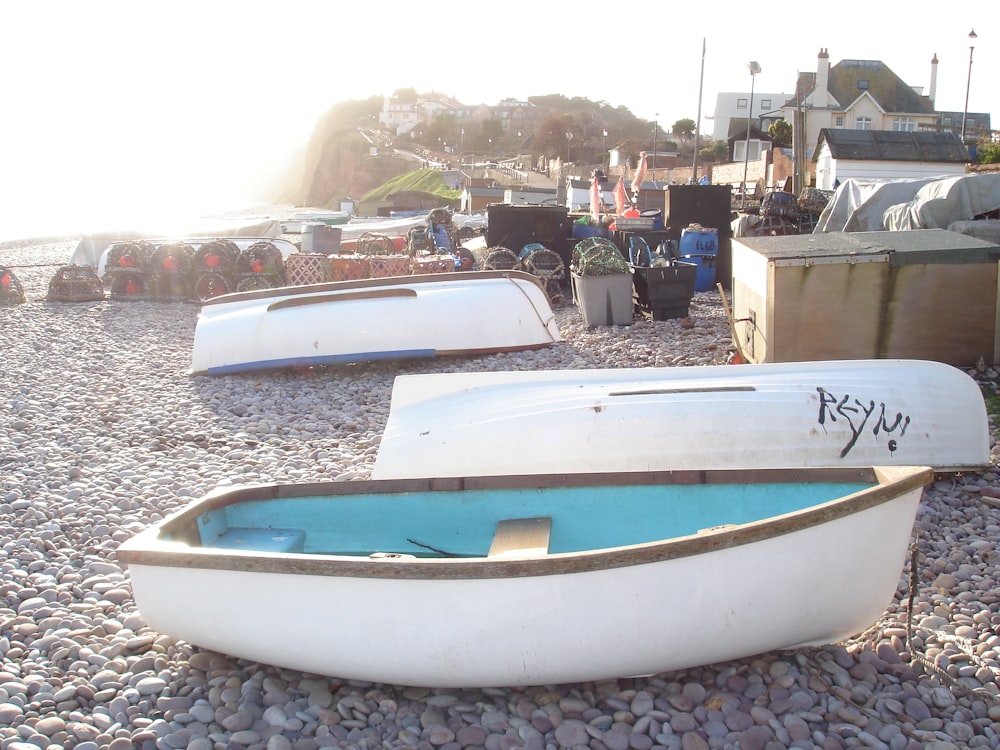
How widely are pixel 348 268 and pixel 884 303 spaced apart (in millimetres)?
10108

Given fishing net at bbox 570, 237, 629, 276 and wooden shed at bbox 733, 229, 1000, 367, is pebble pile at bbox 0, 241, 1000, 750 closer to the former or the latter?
wooden shed at bbox 733, 229, 1000, 367

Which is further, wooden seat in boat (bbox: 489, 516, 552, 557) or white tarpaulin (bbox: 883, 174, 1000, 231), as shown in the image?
white tarpaulin (bbox: 883, 174, 1000, 231)

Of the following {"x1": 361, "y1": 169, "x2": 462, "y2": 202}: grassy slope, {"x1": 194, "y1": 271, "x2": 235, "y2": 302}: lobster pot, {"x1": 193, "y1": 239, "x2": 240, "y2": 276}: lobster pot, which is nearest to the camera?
{"x1": 194, "y1": 271, "x2": 235, "y2": 302}: lobster pot

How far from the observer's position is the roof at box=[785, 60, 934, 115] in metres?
58.5

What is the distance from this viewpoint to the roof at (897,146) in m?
25.0

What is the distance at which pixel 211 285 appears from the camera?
1800cm

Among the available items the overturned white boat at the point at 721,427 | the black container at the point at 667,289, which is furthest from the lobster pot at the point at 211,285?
the overturned white boat at the point at 721,427

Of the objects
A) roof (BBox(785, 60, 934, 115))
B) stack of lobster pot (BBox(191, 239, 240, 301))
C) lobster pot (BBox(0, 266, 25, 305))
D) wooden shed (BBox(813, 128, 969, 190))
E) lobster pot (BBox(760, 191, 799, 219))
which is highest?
roof (BBox(785, 60, 934, 115))

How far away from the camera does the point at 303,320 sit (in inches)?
424

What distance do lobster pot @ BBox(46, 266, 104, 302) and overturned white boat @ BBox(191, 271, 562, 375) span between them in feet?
29.4

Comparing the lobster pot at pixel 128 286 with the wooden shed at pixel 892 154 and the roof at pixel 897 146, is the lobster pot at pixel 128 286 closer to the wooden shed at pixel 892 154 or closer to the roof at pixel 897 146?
the wooden shed at pixel 892 154

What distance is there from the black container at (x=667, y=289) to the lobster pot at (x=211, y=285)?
29.5ft

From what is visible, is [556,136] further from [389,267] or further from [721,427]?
[721,427]

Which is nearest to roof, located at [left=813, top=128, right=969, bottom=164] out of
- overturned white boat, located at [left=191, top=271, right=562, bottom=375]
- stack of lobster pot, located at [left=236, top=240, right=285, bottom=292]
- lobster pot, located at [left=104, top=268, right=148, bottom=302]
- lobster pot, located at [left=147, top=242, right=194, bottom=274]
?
stack of lobster pot, located at [left=236, top=240, right=285, bottom=292]
